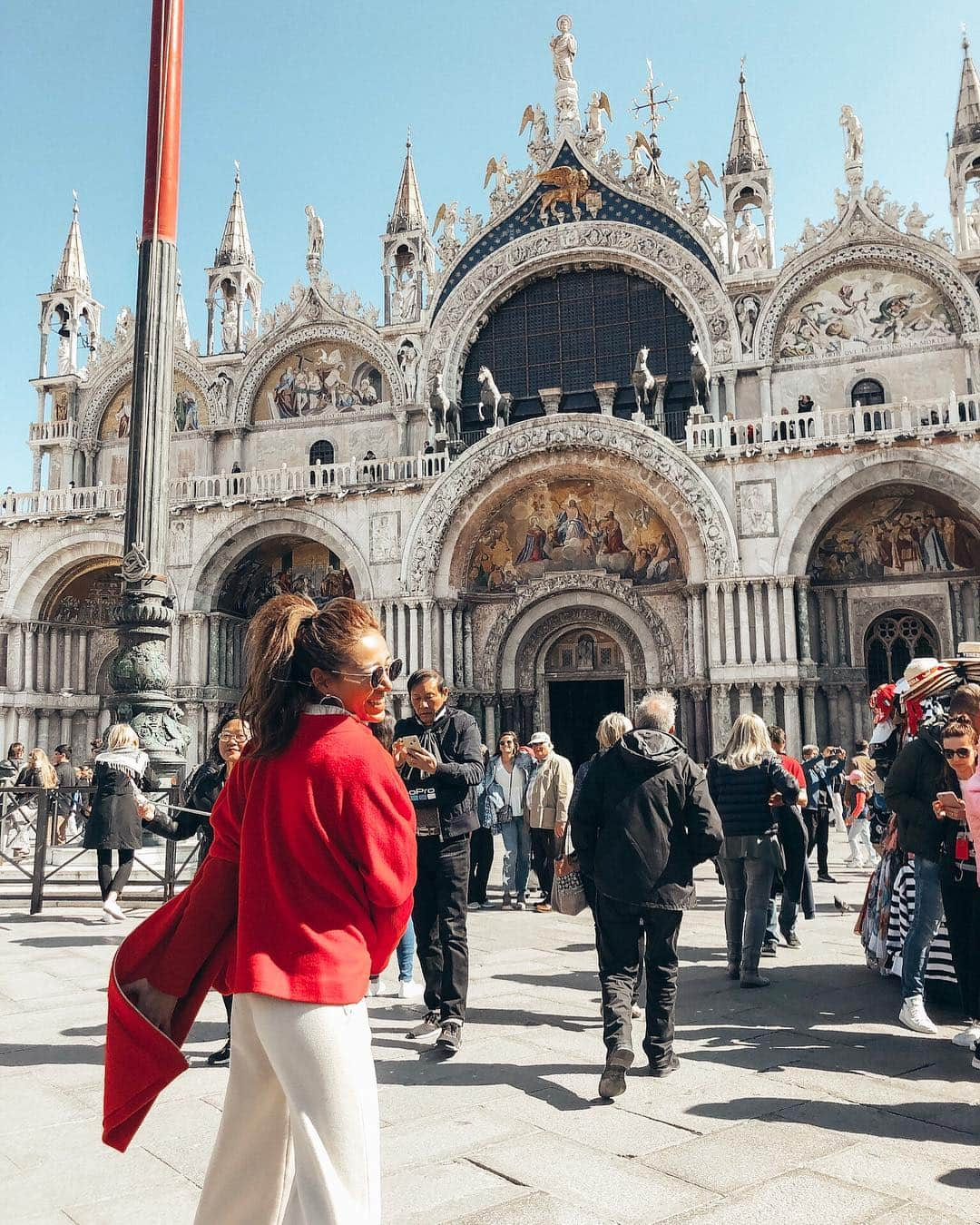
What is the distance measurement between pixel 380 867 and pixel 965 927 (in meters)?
4.42

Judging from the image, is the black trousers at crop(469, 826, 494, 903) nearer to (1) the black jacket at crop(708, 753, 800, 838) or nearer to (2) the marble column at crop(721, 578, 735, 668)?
(1) the black jacket at crop(708, 753, 800, 838)

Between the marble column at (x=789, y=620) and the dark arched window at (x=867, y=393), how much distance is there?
4.66 m

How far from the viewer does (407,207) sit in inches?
1053

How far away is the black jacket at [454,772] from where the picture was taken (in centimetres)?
548

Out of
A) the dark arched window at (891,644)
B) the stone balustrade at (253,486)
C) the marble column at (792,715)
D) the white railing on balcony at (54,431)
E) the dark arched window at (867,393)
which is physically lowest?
the marble column at (792,715)

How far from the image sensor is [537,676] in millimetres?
22438

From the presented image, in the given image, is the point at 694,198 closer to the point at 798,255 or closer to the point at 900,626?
the point at 798,255

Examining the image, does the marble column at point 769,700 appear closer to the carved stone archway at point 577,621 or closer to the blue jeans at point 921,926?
the carved stone archway at point 577,621

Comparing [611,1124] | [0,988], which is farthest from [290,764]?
[0,988]

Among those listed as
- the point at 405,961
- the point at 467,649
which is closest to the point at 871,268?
the point at 467,649

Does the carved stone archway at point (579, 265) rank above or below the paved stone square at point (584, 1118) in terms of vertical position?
above

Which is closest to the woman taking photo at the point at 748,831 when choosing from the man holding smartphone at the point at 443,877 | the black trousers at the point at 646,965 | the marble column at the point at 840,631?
the black trousers at the point at 646,965

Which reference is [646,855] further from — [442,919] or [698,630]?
[698,630]

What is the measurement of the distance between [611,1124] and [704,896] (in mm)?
7185
